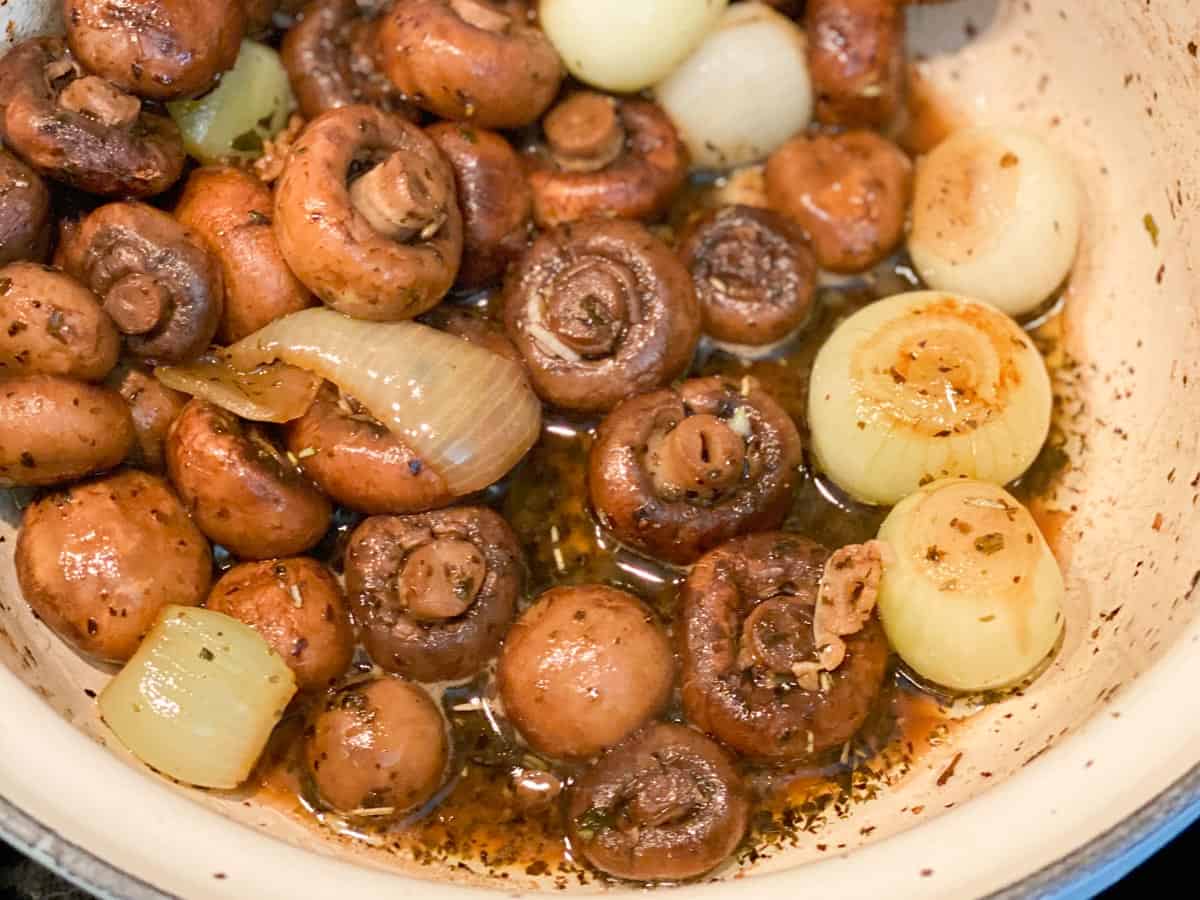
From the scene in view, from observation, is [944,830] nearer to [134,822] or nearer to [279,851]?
[279,851]

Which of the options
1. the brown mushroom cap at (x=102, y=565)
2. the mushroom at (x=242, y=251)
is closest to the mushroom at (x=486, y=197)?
the mushroom at (x=242, y=251)

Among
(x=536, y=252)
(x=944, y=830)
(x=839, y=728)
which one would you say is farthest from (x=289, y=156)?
(x=944, y=830)

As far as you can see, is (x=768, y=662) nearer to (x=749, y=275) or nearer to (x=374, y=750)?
(x=374, y=750)

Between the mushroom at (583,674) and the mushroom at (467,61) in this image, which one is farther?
the mushroom at (467,61)

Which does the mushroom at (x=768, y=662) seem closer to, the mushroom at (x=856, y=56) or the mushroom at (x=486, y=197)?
the mushroom at (x=486, y=197)

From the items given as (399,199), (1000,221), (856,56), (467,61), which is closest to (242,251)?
(399,199)

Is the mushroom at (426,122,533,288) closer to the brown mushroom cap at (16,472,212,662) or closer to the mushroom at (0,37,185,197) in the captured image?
the mushroom at (0,37,185,197)

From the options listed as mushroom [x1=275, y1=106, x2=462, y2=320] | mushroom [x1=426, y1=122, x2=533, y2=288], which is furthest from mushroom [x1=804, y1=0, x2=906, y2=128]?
mushroom [x1=275, y1=106, x2=462, y2=320]
